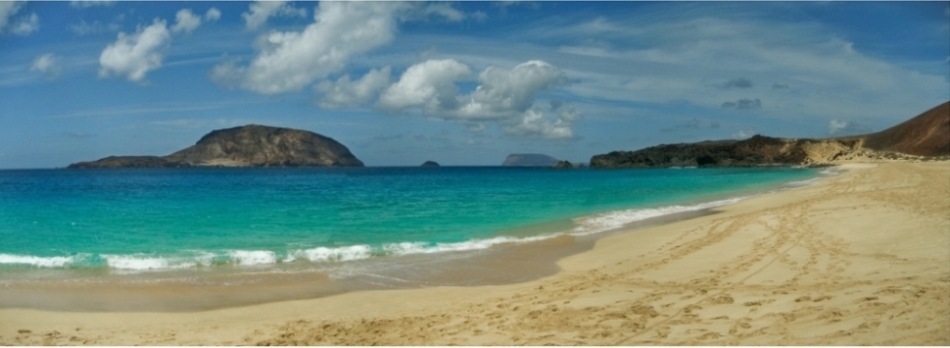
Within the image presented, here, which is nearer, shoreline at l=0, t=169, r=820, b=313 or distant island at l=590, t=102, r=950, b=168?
shoreline at l=0, t=169, r=820, b=313

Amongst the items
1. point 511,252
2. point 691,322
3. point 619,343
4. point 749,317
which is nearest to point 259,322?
point 619,343

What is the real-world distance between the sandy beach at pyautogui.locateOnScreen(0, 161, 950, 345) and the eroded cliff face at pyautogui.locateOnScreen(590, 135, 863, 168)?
437 ft

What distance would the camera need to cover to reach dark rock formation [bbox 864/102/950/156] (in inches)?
4185

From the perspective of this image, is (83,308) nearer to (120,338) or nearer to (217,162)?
(120,338)

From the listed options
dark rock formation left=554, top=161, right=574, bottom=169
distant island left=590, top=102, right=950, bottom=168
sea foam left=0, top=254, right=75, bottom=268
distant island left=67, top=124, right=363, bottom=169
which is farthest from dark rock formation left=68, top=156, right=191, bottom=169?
sea foam left=0, top=254, right=75, bottom=268

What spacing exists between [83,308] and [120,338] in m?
2.20

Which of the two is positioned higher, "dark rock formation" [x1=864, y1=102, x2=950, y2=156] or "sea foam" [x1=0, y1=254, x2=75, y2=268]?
→ "dark rock formation" [x1=864, y1=102, x2=950, y2=156]

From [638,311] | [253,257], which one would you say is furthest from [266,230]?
[638,311]

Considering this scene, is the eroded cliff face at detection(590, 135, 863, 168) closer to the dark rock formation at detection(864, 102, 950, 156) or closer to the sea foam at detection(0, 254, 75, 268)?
the dark rock formation at detection(864, 102, 950, 156)

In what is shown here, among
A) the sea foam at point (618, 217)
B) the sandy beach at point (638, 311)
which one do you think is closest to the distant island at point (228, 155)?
the sea foam at point (618, 217)

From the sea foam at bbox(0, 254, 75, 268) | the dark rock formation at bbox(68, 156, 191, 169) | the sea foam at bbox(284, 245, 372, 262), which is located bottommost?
the sea foam at bbox(284, 245, 372, 262)

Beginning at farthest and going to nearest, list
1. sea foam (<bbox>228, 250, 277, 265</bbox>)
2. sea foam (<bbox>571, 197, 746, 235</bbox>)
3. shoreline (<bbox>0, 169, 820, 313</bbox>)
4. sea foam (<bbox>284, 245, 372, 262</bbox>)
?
sea foam (<bbox>571, 197, 746, 235</bbox>) → sea foam (<bbox>284, 245, 372, 262</bbox>) → sea foam (<bbox>228, 250, 277, 265</bbox>) → shoreline (<bbox>0, 169, 820, 313</bbox>)

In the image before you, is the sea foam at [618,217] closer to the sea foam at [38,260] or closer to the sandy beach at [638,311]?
the sandy beach at [638,311]

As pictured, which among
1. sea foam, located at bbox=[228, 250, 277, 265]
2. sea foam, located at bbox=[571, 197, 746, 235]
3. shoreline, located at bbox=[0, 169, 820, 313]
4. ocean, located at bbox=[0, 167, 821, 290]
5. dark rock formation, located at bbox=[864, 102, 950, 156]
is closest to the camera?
shoreline, located at bbox=[0, 169, 820, 313]
